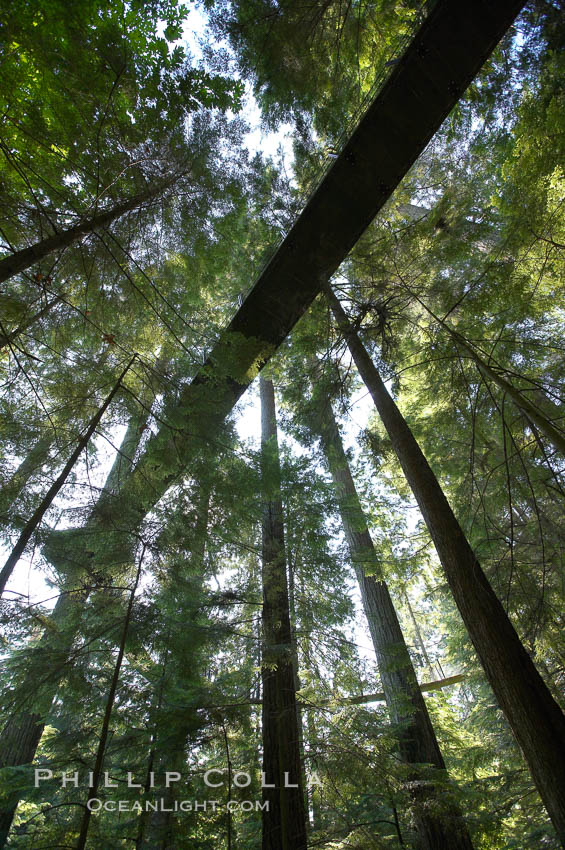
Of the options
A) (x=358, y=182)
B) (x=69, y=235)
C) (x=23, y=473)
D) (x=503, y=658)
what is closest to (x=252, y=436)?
(x=23, y=473)

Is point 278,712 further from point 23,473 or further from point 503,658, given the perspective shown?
point 23,473

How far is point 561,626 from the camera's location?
491 centimetres

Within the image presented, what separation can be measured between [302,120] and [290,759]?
8.87 meters

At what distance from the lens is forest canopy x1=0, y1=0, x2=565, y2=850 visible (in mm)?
3363

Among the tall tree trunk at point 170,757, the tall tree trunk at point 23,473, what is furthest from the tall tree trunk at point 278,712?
the tall tree trunk at point 23,473

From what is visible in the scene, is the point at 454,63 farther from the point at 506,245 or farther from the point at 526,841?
the point at 526,841

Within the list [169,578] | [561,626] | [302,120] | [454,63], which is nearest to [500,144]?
[454,63]

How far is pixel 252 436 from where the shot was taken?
592cm

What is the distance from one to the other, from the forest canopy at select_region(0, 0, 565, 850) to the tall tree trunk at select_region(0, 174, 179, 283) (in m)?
0.04

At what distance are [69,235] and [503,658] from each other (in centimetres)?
553

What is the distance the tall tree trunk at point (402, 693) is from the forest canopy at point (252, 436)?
0.05 m

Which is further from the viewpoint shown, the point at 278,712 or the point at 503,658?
the point at 278,712

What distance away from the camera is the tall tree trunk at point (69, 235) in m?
3.26

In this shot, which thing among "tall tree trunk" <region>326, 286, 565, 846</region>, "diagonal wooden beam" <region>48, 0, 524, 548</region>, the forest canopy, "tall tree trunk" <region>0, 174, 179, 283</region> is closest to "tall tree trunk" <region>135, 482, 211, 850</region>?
the forest canopy
